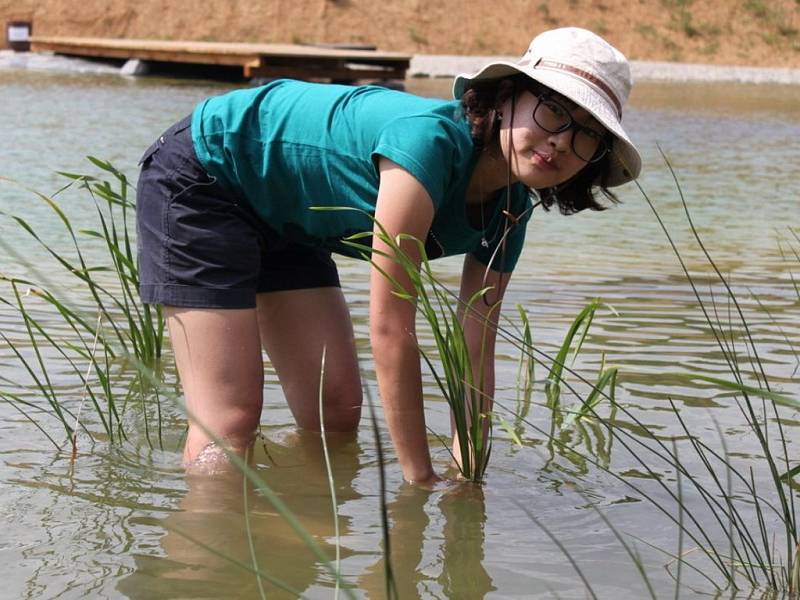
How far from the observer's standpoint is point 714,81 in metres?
23.8

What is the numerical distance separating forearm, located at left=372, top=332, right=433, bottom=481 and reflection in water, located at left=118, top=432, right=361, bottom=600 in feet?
0.84

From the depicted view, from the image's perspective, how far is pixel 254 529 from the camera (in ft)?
8.73

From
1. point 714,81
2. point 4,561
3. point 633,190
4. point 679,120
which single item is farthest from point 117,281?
point 714,81

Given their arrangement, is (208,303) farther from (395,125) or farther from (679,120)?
(679,120)

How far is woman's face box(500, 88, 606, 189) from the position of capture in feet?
7.88

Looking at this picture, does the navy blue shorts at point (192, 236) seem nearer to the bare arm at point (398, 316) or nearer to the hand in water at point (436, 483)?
the bare arm at point (398, 316)

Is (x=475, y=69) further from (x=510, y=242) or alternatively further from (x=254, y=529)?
(x=254, y=529)

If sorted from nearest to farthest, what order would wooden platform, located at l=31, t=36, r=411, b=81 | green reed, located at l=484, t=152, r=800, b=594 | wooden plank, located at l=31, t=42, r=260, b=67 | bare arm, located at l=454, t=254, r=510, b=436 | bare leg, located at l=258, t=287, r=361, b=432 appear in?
green reed, located at l=484, t=152, r=800, b=594 < bare arm, located at l=454, t=254, r=510, b=436 < bare leg, located at l=258, t=287, r=361, b=432 < wooden platform, located at l=31, t=36, r=411, b=81 < wooden plank, located at l=31, t=42, r=260, b=67

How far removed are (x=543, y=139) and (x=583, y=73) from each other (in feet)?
0.47

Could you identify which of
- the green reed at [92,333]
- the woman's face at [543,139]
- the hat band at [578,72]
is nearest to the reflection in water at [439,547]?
the green reed at [92,333]

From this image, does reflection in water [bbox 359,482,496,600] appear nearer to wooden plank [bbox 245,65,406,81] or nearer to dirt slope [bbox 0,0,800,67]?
wooden plank [bbox 245,65,406,81]

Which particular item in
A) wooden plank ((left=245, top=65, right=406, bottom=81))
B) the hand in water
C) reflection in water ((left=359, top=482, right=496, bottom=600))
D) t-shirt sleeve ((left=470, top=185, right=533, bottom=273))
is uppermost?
wooden plank ((left=245, top=65, right=406, bottom=81))

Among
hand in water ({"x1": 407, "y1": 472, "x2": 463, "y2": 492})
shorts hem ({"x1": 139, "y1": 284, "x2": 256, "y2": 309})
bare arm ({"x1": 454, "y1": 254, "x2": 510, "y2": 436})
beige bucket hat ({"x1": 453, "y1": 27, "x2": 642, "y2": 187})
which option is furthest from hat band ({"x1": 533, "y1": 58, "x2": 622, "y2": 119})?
hand in water ({"x1": 407, "y1": 472, "x2": 463, "y2": 492})

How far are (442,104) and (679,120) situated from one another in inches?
515
